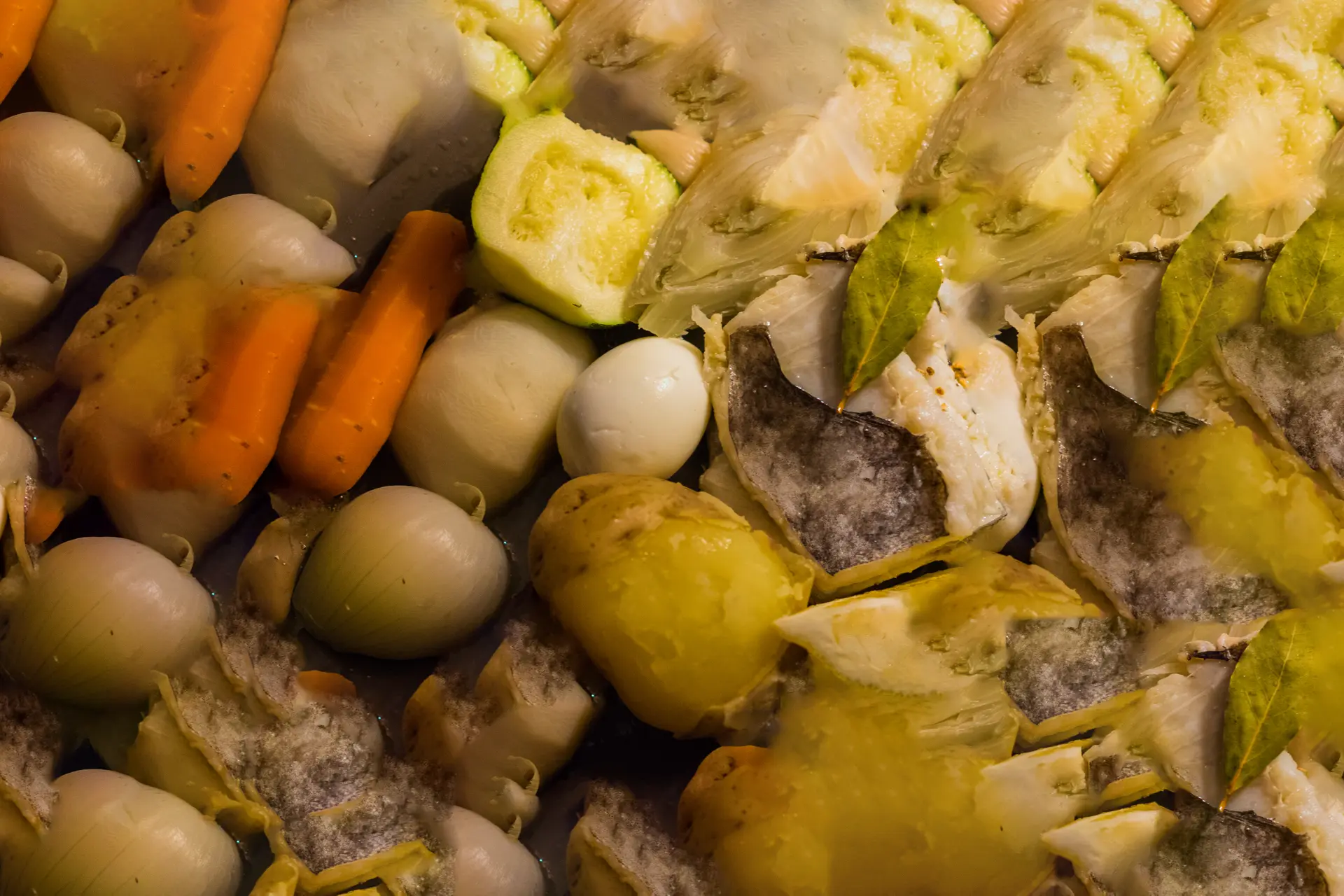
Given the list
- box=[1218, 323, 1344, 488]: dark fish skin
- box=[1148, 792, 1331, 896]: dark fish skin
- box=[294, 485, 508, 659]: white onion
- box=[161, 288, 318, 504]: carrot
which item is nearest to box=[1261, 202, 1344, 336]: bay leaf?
box=[1218, 323, 1344, 488]: dark fish skin

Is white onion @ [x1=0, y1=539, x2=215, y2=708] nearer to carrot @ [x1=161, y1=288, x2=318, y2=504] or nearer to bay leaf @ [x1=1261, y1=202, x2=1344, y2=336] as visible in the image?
carrot @ [x1=161, y1=288, x2=318, y2=504]

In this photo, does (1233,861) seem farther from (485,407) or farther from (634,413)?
(485,407)

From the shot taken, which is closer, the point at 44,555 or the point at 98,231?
the point at 44,555

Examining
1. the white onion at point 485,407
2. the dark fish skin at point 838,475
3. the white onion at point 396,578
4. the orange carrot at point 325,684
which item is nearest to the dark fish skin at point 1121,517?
the dark fish skin at point 838,475

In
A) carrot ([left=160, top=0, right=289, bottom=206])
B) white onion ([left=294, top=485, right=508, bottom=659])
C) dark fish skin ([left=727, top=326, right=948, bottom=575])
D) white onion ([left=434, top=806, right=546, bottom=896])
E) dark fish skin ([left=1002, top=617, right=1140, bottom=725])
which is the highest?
carrot ([left=160, top=0, right=289, bottom=206])

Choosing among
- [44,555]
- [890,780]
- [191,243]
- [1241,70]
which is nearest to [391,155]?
[191,243]

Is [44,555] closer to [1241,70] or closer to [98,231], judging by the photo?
[98,231]
